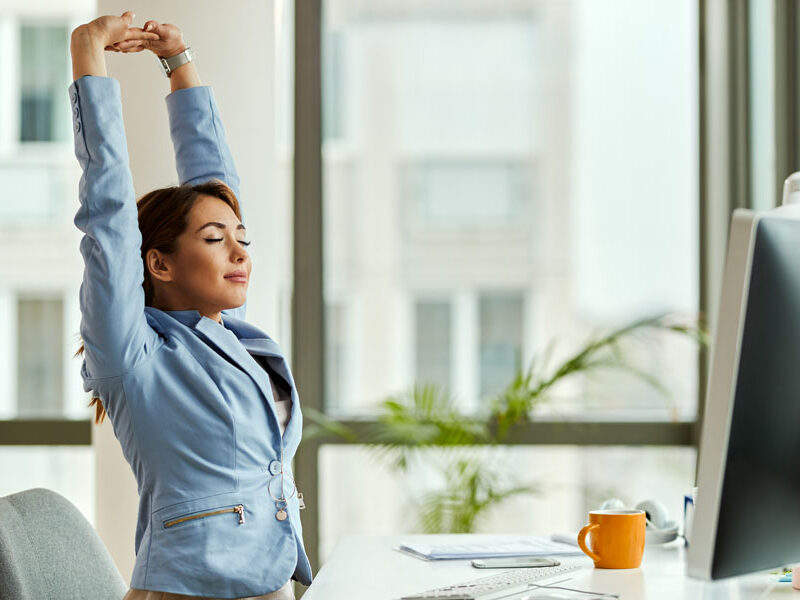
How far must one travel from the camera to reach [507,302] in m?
3.11

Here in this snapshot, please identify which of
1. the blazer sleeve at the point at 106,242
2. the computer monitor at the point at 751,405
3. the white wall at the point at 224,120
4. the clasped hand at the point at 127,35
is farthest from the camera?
the white wall at the point at 224,120

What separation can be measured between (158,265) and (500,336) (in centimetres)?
171

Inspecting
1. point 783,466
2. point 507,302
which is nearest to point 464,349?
point 507,302

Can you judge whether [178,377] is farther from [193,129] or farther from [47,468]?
[47,468]

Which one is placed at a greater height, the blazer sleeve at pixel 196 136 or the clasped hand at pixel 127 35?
the clasped hand at pixel 127 35

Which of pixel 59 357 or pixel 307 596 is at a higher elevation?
pixel 59 357

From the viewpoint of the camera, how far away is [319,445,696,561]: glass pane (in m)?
3.08

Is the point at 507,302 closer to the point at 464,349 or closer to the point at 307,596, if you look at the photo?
the point at 464,349

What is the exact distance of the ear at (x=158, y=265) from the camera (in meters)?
1.56

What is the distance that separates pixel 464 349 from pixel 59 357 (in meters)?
1.26

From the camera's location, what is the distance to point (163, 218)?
1576 mm

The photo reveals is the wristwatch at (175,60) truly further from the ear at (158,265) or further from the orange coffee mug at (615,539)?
the orange coffee mug at (615,539)

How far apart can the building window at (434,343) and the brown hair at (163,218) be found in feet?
5.06

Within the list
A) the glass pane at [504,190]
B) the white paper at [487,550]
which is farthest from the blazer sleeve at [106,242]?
the glass pane at [504,190]
